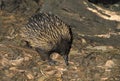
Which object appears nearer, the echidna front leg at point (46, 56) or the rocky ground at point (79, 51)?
the rocky ground at point (79, 51)

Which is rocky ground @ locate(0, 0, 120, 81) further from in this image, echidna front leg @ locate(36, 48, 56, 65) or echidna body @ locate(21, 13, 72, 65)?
echidna body @ locate(21, 13, 72, 65)

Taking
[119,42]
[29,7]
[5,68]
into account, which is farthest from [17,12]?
[119,42]

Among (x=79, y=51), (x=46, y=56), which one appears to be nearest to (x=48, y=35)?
(x=46, y=56)

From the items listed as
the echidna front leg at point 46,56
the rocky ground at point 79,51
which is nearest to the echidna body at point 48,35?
the echidna front leg at point 46,56

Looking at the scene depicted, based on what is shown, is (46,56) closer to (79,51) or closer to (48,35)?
(48,35)

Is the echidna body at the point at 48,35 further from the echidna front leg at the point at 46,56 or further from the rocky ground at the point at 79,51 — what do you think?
the rocky ground at the point at 79,51

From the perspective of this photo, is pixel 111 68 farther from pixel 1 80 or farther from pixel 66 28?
pixel 1 80

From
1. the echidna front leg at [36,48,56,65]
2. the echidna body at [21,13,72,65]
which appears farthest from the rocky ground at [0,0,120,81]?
the echidna body at [21,13,72,65]

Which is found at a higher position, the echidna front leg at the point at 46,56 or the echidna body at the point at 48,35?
the echidna body at the point at 48,35
